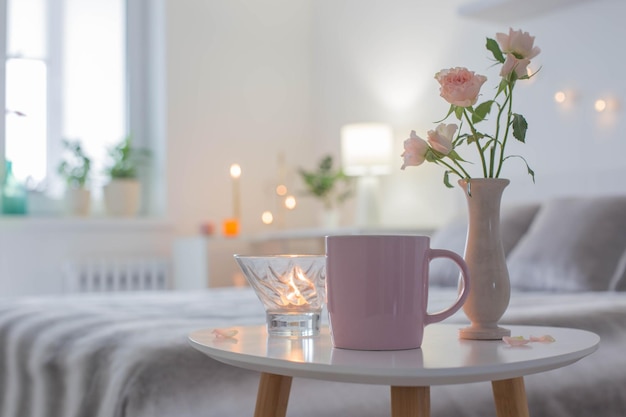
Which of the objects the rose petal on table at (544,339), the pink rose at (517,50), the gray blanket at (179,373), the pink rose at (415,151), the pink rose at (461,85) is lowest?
the gray blanket at (179,373)

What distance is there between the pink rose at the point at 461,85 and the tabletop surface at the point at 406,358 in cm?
29

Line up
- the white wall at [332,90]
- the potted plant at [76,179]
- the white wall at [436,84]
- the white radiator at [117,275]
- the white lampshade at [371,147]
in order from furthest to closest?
the potted plant at [76,179], the white radiator at [117,275], the white lampshade at [371,147], the white wall at [332,90], the white wall at [436,84]

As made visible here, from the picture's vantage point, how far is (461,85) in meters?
0.96

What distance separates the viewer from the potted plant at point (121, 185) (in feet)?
13.3

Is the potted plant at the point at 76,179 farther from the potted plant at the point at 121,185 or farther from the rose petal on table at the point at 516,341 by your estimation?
→ the rose petal on table at the point at 516,341

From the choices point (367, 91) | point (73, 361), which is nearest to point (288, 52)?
point (367, 91)

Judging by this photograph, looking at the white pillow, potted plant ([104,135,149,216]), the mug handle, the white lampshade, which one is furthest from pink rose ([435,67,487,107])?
potted plant ([104,135,149,216])

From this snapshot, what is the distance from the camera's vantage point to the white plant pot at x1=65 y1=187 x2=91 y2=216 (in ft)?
13.0

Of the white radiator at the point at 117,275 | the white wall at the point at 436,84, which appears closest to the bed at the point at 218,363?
the white wall at the point at 436,84

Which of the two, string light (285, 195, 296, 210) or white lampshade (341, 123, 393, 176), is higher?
white lampshade (341, 123, 393, 176)

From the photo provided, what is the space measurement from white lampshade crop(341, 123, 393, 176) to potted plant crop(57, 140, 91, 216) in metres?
1.31

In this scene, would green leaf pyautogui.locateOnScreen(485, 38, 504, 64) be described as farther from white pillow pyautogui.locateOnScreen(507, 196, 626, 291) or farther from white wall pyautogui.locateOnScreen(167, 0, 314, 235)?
white wall pyautogui.locateOnScreen(167, 0, 314, 235)

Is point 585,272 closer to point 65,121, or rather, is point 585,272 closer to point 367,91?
point 367,91

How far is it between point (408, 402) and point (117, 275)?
3.31 meters
